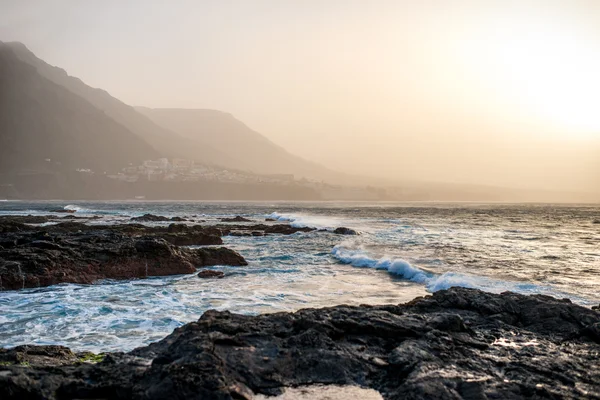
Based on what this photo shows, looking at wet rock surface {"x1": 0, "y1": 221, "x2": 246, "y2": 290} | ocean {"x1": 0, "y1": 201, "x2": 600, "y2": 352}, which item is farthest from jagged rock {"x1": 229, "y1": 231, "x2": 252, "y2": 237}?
wet rock surface {"x1": 0, "y1": 221, "x2": 246, "y2": 290}

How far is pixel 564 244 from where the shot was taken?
97.0 ft

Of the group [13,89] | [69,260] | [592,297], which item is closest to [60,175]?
[13,89]

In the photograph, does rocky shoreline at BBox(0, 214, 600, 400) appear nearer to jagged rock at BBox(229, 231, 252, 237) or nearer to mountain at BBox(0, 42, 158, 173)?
jagged rock at BBox(229, 231, 252, 237)

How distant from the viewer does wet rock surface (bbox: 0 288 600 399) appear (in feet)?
13.7

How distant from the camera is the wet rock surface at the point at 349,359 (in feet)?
13.7

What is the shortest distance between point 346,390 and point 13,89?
666ft

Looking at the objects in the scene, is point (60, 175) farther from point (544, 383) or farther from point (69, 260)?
point (544, 383)

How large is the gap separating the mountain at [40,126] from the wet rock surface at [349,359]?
18265 centimetres

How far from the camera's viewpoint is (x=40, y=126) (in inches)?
6624

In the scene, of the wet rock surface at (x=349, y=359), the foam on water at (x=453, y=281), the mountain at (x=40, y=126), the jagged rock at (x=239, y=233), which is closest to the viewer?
the wet rock surface at (x=349, y=359)

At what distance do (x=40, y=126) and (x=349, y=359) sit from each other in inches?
7748

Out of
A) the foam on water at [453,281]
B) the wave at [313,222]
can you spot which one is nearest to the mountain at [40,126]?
the wave at [313,222]

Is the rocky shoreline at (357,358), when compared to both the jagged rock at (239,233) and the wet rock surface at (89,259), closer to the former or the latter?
the wet rock surface at (89,259)

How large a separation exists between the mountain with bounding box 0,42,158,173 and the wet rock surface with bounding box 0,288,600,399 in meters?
183
